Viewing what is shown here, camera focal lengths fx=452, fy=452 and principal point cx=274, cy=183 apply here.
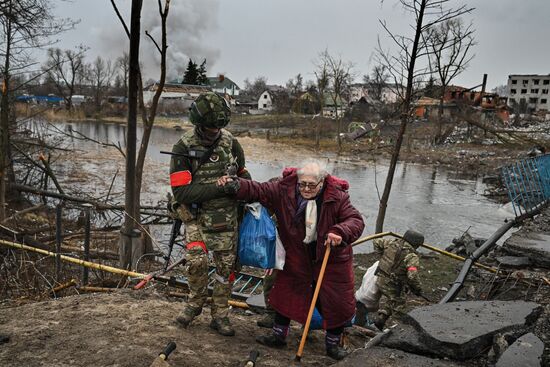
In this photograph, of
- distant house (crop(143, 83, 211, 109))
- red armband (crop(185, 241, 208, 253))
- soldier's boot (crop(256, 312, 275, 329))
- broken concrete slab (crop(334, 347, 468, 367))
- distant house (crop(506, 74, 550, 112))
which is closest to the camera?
broken concrete slab (crop(334, 347, 468, 367))

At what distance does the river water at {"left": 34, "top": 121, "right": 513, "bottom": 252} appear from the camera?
42.8ft

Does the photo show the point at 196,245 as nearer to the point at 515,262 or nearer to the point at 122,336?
the point at 122,336

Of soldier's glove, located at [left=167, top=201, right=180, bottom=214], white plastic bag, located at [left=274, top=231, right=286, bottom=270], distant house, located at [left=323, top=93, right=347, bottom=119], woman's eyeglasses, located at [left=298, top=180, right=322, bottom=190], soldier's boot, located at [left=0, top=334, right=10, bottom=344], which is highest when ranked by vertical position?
distant house, located at [left=323, top=93, right=347, bottom=119]

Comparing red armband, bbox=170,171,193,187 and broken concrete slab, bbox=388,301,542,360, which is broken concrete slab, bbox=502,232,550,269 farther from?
red armband, bbox=170,171,193,187

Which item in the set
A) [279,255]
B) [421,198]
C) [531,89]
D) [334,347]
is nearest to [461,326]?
[334,347]

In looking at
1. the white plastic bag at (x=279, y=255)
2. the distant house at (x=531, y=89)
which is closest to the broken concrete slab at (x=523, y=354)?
the white plastic bag at (x=279, y=255)

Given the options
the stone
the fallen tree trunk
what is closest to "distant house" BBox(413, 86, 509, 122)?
the fallen tree trunk

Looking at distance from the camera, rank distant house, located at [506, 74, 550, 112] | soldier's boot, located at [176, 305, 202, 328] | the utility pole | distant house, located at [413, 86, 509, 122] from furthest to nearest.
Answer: distant house, located at [506, 74, 550, 112] → distant house, located at [413, 86, 509, 122] → the utility pole → soldier's boot, located at [176, 305, 202, 328]

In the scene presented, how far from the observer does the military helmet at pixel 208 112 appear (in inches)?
143

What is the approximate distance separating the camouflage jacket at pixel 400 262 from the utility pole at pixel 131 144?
3200 mm

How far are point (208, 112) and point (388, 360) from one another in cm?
229

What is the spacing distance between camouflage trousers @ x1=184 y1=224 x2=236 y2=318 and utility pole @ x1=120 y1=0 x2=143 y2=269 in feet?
7.71

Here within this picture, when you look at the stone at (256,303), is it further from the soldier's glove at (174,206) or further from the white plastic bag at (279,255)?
the soldier's glove at (174,206)

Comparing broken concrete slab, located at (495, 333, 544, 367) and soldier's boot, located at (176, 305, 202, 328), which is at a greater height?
broken concrete slab, located at (495, 333, 544, 367)
